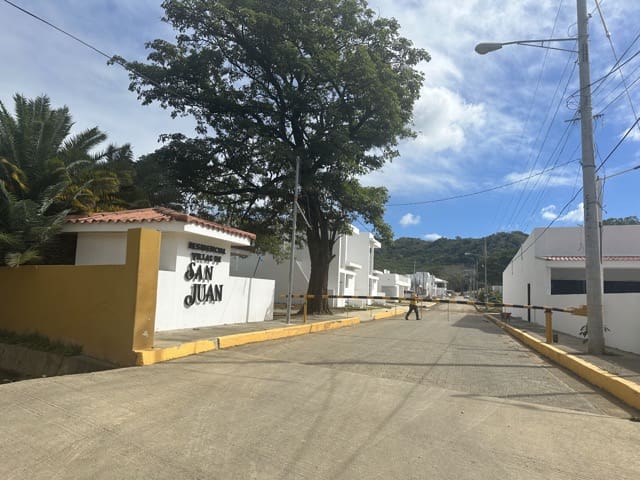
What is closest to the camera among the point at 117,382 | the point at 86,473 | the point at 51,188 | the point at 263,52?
the point at 86,473

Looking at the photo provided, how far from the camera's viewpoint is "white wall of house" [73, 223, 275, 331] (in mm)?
11695

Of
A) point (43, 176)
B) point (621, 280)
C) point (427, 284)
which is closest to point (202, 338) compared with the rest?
point (43, 176)

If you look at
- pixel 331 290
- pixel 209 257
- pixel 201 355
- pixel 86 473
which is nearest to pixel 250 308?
pixel 209 257

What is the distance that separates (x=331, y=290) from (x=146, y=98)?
20.1m

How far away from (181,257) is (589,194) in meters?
10.2

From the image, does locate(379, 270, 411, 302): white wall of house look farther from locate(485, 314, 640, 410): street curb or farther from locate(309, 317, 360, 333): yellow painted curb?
locate(485, 314, 640, 410): street curb

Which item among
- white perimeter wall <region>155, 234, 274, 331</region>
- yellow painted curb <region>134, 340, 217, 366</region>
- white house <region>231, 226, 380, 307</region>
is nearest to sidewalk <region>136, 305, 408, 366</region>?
yellow painted curb <region>134, 340, 217, 366</region>

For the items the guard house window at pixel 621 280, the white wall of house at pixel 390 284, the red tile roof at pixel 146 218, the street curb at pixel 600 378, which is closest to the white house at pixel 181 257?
the red tile roof at pixel 146 218

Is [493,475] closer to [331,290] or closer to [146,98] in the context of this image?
[146,98]

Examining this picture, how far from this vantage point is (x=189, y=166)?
2070 cm

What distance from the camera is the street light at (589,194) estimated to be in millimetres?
11125

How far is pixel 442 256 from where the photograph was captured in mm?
107562

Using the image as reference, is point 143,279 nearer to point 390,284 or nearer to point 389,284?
point 389,284

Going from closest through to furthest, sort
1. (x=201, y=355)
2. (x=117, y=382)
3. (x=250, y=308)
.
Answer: (x=117, y=382)
(x=201, y=355)
(x=250, y=308)
